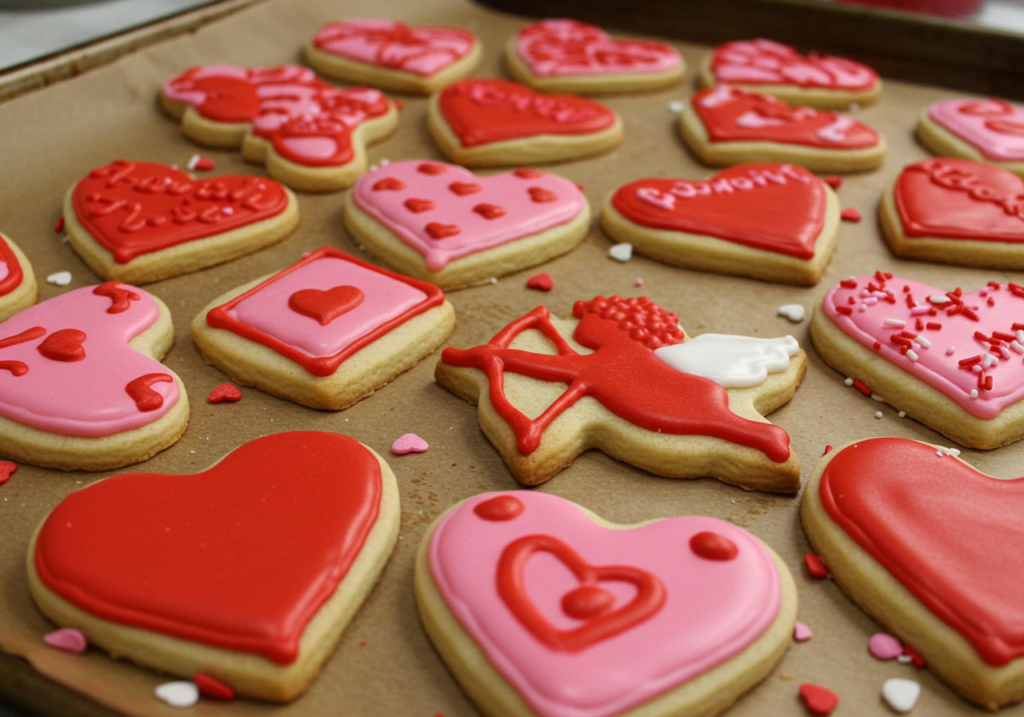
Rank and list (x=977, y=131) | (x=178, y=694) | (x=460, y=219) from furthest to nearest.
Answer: (x=977, y=131) < (x=460, y=219) < (x=178, y=694)

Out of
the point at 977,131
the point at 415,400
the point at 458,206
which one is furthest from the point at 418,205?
the point at 977,131

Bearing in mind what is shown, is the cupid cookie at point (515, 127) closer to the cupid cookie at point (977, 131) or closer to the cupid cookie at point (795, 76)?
the cupid cookie at point (795, 76)

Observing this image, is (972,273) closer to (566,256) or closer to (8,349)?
(566,256)

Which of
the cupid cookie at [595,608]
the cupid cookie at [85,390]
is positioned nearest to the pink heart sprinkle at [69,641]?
the cupid cookie at [85,390]

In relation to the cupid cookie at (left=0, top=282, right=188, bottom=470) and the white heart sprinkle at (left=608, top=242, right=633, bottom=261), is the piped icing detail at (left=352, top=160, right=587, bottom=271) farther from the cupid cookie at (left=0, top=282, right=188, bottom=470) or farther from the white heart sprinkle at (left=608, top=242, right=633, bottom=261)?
the cupid cookie at (left=0, top=282, right=188, bottom=470)

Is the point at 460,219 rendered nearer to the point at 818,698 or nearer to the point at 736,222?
the point at 736,222

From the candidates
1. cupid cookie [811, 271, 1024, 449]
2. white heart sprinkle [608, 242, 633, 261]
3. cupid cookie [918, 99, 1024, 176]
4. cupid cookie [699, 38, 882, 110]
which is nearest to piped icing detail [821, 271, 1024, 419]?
cupid cookie [811, 271, 1024, 449]

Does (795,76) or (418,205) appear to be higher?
(795,76)
